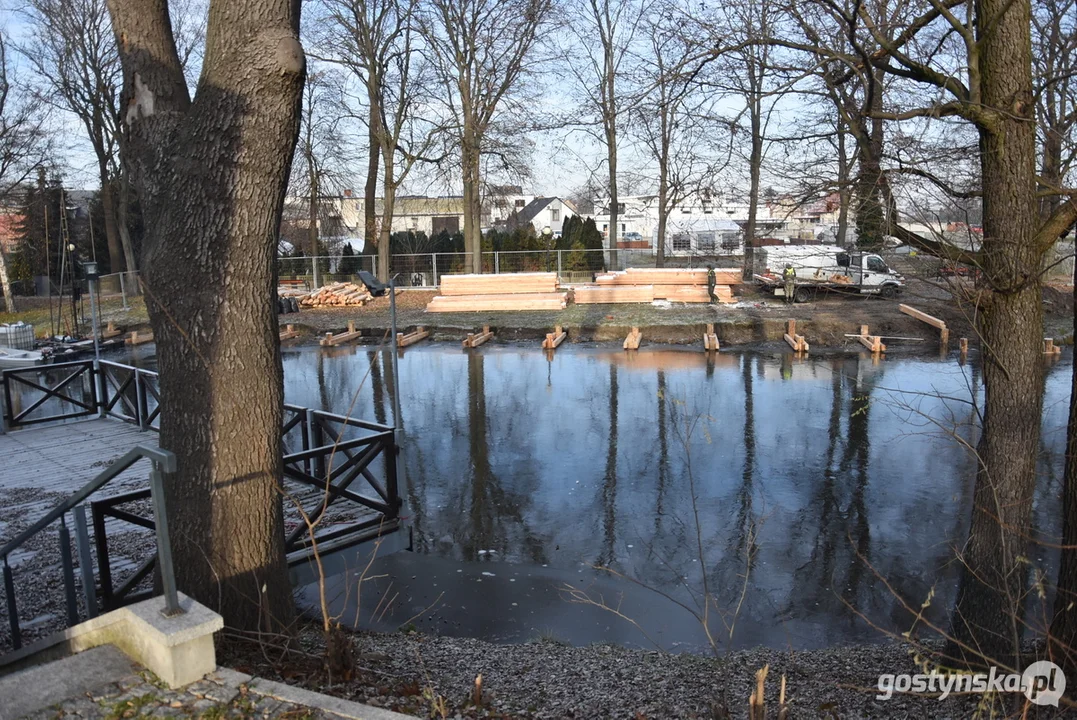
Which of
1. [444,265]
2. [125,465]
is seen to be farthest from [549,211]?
[125,465]

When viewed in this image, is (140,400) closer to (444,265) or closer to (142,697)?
(142,697)

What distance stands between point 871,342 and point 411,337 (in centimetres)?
1260

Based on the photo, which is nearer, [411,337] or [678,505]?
[678,505]

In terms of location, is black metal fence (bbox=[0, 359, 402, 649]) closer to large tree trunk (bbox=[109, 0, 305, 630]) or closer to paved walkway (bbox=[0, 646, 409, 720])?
large tree trunk (bbox=[109, 0, 305, 630])

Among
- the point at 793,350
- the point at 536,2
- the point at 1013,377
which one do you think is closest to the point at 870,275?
the point at 793,350

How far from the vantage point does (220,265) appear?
198 inches

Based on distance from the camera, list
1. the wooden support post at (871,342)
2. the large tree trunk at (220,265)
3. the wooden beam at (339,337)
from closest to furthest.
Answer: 1. the large tree trunk at (220,265)
2. the wooden support post at (871,342)
3. the wooden beam at (339,337)

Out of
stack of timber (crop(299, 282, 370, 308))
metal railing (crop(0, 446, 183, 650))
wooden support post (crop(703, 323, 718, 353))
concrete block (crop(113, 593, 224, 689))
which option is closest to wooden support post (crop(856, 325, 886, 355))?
wooden support post (crop(703, 323, 718, 353))

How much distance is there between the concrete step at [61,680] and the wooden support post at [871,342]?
1936 cm

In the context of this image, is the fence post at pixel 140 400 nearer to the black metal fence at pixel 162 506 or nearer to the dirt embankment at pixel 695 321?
the black metal fence at pixel 162 506

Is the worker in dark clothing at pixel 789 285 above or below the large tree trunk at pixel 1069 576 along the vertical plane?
above

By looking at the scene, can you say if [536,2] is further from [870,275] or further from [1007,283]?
[1007,283]

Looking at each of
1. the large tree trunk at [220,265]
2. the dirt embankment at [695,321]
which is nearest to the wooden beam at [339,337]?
the dirt embankment at [695,321]

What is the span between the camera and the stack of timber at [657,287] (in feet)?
96.7
